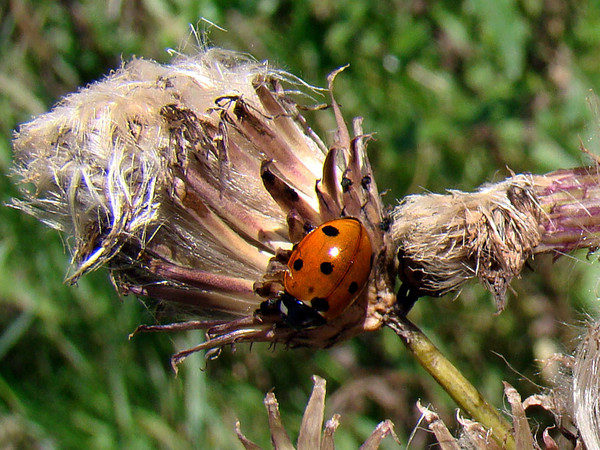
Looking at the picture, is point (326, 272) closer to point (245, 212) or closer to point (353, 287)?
point (353, 287)

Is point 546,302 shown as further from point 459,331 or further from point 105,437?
point 105,437

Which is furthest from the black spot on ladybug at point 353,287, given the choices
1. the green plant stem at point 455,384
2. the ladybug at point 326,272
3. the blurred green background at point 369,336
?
the blurred green background at point 369,336

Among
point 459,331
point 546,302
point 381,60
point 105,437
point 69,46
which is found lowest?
point 546,302

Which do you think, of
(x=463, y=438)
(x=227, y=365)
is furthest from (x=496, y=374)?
(x=463, y=438)

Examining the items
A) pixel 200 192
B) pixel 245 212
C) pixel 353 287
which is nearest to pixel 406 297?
pixel 353 287

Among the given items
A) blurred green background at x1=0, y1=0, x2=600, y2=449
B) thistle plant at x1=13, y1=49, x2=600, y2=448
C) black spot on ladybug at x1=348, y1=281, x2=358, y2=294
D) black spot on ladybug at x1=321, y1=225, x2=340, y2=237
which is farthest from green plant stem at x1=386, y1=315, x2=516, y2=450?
blurred green background at x1=0, y1=0, x2=600, y2=449

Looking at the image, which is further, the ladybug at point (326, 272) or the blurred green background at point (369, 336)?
the blurred green background at point (369, 336)

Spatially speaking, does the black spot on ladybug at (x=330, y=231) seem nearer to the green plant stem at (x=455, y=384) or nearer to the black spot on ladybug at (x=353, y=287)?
the black spot on ladybug at (x=353, y=287)
